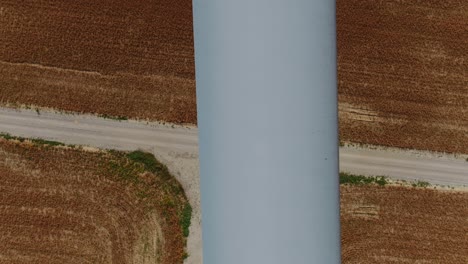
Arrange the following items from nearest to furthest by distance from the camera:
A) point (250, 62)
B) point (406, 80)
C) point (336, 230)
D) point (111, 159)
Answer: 1. point (250, 62)
2. point (336, 230)
3. point (111, 159)
4. point (406, 80)

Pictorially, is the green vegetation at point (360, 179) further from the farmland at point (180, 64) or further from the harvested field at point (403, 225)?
the farmland at point (180, 64)

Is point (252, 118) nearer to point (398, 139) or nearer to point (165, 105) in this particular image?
point (165, 105)

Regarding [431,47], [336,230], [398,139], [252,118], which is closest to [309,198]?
[336,230]

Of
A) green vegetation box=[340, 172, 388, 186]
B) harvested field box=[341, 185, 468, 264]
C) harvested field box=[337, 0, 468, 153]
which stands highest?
harvested field box=[337, 0, 468, 153]

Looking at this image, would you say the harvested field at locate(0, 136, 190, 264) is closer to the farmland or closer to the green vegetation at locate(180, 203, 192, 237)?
the green vegetation at locate(180, 203, 192, 237)

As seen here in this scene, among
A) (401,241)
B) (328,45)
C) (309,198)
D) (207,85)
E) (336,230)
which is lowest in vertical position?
(401,241)

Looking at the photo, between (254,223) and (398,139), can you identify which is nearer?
(254,223)

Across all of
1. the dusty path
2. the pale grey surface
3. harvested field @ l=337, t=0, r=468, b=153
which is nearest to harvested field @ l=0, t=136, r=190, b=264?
the dusty path

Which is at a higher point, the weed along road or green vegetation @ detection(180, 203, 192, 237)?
the weed along road
